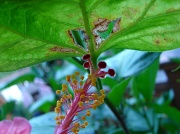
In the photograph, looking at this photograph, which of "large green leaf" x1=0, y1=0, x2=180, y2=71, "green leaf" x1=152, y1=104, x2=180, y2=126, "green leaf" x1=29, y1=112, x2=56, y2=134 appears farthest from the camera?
"green leaf" x1=152, y1=104, x2=180, y2=126

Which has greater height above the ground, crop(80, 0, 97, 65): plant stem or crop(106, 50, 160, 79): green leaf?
crop(80, 0, 97, 65): plant stem

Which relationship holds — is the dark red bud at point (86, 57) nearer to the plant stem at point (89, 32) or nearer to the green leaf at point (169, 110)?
the plant stem at point (89, 32)

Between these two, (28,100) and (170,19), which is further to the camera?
(28,100)

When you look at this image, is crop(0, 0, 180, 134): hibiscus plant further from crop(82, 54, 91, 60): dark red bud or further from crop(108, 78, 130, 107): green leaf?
crop(108, 78, 130, 107): green leaf

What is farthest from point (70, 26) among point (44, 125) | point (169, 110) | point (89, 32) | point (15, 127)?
point (169, 110)

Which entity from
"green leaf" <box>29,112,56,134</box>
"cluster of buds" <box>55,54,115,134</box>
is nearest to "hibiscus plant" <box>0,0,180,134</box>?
"cluster of buds" <box>55,54,115,134</box>

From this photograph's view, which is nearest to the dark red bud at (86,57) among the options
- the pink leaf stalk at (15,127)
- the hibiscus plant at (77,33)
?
the hibiscus plant at (77,33)

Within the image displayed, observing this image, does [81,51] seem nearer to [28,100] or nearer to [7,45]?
[7,45]

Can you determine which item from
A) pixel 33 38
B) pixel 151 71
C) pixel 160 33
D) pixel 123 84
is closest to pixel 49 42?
pixel 33 38
